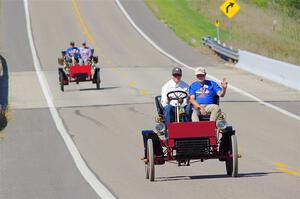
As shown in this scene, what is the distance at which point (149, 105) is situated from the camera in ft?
89.0

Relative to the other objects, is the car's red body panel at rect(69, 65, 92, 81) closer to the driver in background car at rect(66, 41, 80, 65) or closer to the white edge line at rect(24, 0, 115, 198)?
the driver in background car at rect(66, 41, 80, 65)

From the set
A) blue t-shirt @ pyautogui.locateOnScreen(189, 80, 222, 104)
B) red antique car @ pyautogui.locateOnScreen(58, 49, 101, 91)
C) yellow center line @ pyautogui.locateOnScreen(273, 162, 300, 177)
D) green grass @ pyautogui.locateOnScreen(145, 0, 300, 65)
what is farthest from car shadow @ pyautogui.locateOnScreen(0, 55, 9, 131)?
green grass @ pyautogui.locateOnScreen(145, 0, 300, 65)

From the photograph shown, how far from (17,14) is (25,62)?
1953 cm

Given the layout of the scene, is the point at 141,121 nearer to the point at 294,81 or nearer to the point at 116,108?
the point at 116,108

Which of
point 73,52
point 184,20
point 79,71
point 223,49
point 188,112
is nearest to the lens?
point 188,112

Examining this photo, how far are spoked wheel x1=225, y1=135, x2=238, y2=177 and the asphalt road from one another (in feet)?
0.60

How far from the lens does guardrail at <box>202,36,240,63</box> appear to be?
44069mm

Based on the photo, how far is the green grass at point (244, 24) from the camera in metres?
54.6

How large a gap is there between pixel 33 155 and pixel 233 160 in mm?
5477

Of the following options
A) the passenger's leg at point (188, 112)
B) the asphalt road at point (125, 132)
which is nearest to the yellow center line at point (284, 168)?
the asphalt road at point (125, 132)

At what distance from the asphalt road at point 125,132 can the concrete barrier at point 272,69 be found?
0.51 meters

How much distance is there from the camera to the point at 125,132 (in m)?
20.8

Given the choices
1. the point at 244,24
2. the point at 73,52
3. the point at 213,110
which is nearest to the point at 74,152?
the point at 213,110

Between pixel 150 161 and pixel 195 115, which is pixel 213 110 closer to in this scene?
pixel 195 115
